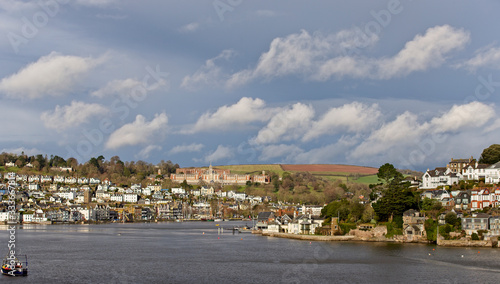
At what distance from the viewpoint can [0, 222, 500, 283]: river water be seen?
1459 inches

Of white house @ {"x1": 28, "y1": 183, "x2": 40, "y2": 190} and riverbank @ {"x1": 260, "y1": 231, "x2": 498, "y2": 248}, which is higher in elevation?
white house @ {"x1": 28, "y1": 183, "x2": 40, "y2": 190}

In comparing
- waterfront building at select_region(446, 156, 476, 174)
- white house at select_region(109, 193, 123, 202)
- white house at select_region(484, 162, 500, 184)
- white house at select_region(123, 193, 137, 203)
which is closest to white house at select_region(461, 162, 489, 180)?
white house at select_region(484, 162, 500, 184)

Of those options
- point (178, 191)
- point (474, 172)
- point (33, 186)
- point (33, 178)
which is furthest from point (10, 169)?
point (474, 172)

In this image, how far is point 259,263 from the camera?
44.6m

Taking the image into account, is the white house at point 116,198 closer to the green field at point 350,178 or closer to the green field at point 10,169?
the green field at point 10,169

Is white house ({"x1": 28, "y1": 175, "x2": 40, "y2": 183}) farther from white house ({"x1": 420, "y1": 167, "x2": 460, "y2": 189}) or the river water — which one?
white house ({"x1": 420, "y1": 167, "x2": 460, "y2": 189})

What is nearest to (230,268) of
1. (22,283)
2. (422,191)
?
(22,283)

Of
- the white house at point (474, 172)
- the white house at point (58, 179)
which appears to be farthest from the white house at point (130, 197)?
the white house at point (474, 172)

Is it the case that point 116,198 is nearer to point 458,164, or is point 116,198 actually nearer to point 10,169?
point 10,169

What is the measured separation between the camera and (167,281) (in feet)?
117

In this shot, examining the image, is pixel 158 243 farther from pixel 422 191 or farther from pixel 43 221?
pixel 43 221

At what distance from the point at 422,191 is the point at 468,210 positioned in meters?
13.1

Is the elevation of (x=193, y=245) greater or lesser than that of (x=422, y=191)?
lesser

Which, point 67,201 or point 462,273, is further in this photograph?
point 67,201
